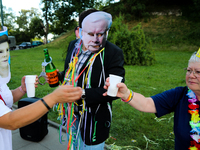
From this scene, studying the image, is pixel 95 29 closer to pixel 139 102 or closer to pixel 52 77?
pixel 52 77

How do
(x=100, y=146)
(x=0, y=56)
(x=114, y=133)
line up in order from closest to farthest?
1. (x=0, y=56)
2. (x=100, y=146)
3. (x=114, y=133)

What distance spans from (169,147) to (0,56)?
10.4 feet

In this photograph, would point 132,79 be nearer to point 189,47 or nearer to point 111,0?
point 189,47

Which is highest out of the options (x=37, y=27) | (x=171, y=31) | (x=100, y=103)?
(x=37, y=27)

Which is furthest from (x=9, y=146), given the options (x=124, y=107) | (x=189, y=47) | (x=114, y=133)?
(x=189, y=47)

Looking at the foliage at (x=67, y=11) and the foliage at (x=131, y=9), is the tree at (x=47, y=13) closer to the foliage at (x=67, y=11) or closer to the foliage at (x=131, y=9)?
the foliage at (x=67, y=11)

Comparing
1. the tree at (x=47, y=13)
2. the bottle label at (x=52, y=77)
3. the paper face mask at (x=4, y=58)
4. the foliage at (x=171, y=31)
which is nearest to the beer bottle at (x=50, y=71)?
the bottle label at (x=52, y=77)

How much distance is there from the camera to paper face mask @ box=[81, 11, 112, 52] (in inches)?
66.3

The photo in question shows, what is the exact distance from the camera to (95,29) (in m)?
1.70

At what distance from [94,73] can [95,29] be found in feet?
1.46

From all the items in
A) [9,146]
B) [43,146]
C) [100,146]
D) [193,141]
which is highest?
[193,141]

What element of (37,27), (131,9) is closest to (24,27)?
(37,27)

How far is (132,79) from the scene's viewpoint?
7.75 m

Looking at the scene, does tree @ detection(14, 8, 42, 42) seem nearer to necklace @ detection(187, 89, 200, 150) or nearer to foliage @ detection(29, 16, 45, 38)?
foliage @ detection(29, 16, 45, 38)
